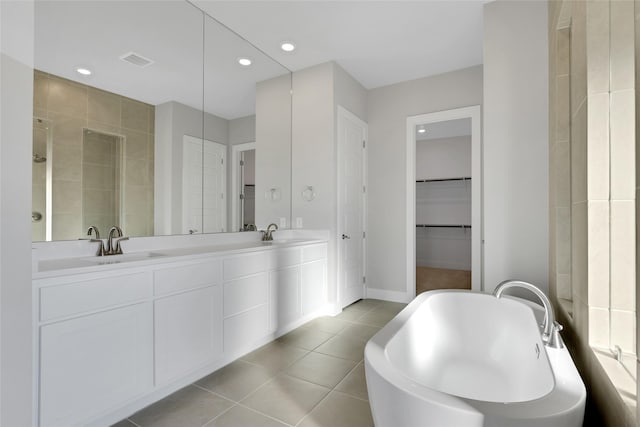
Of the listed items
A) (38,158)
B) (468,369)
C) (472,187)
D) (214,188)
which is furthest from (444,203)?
(38,158)

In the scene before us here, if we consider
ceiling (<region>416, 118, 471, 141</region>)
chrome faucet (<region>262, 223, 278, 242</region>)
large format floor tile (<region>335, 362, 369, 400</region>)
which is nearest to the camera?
large format floor tile (<region>335, 362, 369, 400</region>)

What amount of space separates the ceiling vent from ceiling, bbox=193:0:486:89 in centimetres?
68

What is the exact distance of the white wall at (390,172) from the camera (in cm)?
378

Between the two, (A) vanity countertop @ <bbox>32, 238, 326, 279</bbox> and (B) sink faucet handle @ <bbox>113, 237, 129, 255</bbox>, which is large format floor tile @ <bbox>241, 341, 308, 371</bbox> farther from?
(B) sink faucet handle @ <bbox>113, 237, 129, 255</bbox>

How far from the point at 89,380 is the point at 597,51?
2.64 meters

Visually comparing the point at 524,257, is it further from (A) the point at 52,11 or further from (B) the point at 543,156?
(A) the point at 52,11

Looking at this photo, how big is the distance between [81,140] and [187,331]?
1.38 m

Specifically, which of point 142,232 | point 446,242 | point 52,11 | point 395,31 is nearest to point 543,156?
point 395,31

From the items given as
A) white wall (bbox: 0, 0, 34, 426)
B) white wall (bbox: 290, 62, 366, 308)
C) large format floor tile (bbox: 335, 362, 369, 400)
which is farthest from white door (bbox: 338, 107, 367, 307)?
white wall (bbox: 0, 0, 34, 426)

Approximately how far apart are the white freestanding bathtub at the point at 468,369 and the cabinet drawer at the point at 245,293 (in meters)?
A: 1.24

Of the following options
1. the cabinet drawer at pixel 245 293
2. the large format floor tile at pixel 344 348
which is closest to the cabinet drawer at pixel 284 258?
the cabinet drawer at pixel 245 293

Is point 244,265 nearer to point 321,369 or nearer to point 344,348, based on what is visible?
point 321,369

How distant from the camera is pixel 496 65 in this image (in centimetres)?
236

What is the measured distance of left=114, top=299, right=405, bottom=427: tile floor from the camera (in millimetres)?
1634
